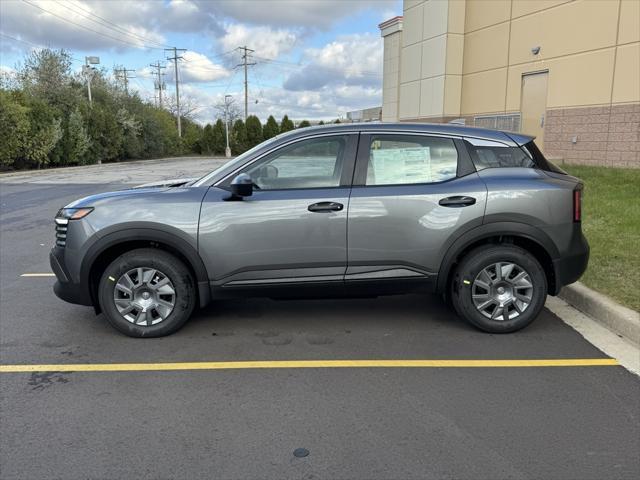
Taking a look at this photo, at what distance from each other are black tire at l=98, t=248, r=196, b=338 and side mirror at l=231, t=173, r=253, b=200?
823 millimetres

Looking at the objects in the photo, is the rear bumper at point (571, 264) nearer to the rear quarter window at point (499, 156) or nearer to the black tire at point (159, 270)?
the rear quarter window at point (499, 156)

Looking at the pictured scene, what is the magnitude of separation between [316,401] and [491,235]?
2.08 meters

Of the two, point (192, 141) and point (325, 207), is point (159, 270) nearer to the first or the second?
point (325, 207)

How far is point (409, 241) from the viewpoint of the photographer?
4.41 m

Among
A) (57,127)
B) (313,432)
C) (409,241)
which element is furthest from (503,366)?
(57,127)

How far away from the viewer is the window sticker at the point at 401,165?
449 cm

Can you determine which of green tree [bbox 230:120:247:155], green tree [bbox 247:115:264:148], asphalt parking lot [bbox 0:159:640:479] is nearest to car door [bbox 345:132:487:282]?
asphalt parking lot [bbox 0:159:640:479]

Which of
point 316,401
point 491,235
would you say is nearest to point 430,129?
point 491,235

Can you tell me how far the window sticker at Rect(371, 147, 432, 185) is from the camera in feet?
14.7

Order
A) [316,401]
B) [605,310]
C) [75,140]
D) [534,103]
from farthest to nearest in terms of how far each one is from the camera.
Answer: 1. [75,140]
2. [534,103]
3. [605,310]
4. [316,401]

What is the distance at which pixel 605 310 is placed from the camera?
478 centimetres

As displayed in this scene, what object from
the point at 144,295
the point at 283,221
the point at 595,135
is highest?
the point at 595,135

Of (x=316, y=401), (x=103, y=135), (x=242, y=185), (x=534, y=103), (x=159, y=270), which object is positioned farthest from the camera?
(x=103, y=135)

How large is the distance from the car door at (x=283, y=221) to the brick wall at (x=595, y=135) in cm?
1285
